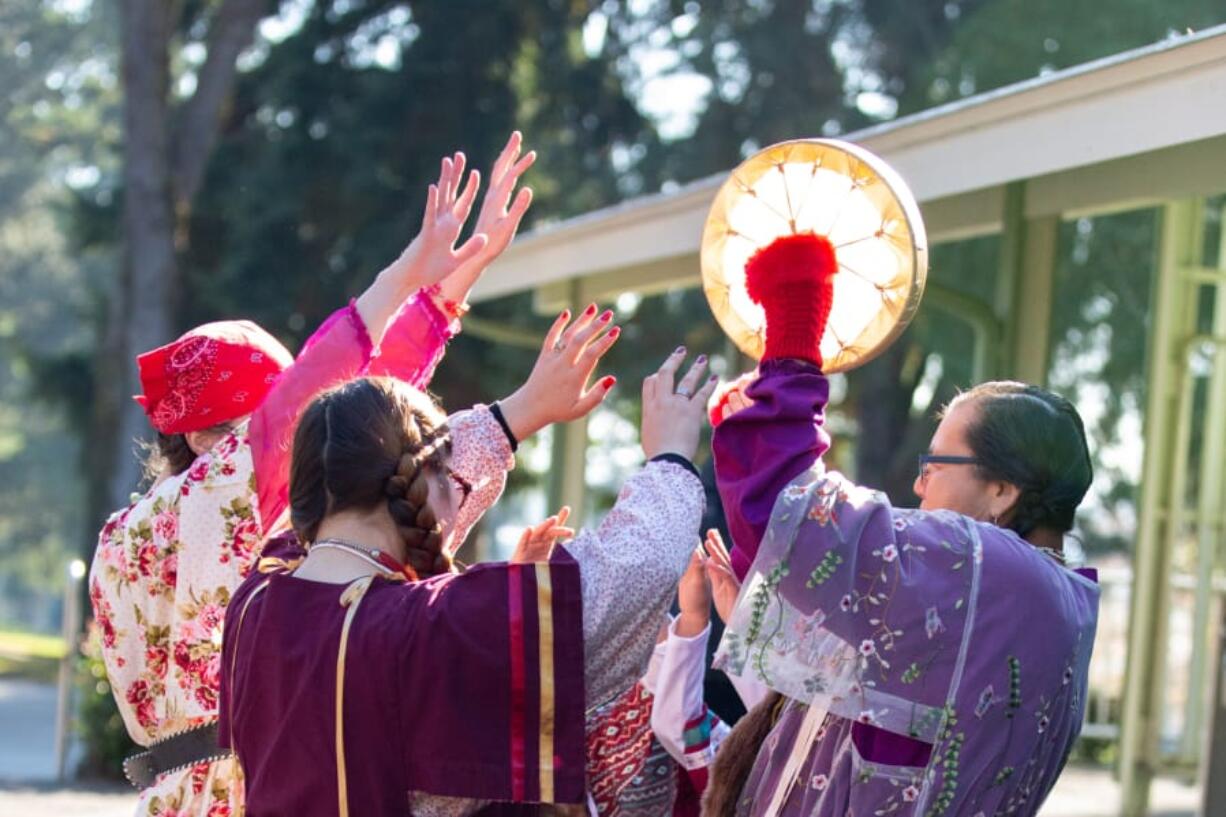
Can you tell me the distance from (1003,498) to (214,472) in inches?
56.9

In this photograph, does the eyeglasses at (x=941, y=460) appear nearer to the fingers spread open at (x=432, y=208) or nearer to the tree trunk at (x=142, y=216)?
the fingers spread open at (x=432, y=208)

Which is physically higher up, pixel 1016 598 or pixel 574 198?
pixel 574 198

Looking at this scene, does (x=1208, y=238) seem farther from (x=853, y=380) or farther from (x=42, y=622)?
(x=42, y=622)

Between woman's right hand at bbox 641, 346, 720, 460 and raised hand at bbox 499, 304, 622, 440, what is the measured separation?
0.44 ft

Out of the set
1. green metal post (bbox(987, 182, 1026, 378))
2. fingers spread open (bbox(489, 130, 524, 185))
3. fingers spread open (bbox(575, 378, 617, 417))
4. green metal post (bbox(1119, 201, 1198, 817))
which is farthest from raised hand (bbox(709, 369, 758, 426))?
green metal post (bbox(1119, 201, 1198, 817))

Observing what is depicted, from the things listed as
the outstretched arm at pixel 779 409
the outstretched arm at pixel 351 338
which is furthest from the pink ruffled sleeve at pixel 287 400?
the outstretched arm at pixel 779 409

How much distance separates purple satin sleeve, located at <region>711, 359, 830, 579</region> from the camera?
8.34ft

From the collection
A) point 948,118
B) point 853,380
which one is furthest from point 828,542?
point 853,380

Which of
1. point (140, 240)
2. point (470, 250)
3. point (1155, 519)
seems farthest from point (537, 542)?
point (140, 240)

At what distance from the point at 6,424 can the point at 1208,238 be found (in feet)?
132

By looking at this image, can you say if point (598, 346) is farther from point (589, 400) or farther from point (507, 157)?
point (507, 157)

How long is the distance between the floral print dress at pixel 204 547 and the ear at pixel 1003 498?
3.63ft

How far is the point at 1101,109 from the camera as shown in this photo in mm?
5160

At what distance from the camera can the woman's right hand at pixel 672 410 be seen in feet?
8.43
